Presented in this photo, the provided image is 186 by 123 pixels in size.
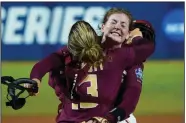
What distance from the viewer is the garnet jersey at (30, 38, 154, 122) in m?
1.92

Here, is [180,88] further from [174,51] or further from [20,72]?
[20,72]

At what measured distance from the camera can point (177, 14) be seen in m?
2.04

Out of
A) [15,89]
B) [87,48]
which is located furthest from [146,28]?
[15,89]

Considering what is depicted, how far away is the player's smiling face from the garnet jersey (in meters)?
0.05

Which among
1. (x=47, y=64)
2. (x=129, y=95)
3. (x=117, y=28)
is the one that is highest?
(x=117, y=28)

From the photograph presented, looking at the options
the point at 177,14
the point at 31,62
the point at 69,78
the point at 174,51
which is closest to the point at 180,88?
the point at 174,51

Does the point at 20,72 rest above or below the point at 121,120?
above

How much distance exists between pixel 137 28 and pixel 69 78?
0.31m

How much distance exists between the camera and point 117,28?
1.92m

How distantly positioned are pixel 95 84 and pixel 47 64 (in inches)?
7.8

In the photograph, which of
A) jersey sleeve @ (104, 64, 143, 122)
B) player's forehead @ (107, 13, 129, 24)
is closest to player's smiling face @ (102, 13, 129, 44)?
player's forehead @ (107, 13, 129, 24)

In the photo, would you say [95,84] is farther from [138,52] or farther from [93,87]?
[138,52]

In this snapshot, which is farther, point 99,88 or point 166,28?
point 166,28

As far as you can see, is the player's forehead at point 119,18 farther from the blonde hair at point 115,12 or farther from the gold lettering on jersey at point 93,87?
the gold lettering on jersey at point 93,87
